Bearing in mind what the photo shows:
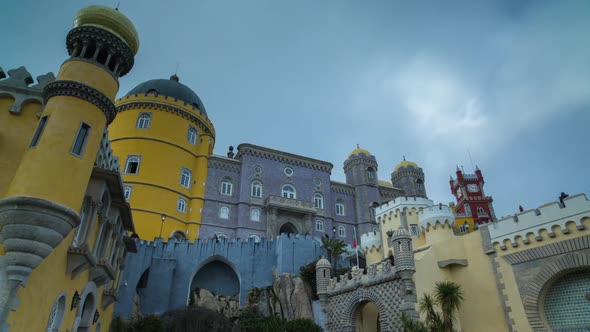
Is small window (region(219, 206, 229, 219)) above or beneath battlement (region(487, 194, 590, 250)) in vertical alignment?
above

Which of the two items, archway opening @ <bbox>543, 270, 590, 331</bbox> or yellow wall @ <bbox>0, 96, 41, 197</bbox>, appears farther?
archway opening @ <bbox>543, 270, 590, 331</bbox>

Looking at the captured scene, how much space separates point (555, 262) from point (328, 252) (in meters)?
16.4

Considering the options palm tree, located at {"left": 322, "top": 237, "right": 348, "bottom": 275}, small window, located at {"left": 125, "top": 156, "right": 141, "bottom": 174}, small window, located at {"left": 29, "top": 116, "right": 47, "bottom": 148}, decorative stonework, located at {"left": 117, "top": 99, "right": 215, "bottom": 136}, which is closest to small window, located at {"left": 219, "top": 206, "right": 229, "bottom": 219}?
small window, located at {"left": 125, "top": 156, "right": 141, "bottom": 174}

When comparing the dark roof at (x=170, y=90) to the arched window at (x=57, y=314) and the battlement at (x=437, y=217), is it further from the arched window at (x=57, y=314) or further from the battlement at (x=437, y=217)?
the arched window at (x=57, y=314)

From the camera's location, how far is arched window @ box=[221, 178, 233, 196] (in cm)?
3712

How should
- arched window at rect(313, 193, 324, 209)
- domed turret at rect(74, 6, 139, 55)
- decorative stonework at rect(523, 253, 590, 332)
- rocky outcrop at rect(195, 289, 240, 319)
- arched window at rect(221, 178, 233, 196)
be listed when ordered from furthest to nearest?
arched window at rect(313, 193, 324, 209)
arched window at rect(221, 178, 233, 196)
rocky outcrop at rect(195, 289, 240, 319)
decorative stonework at rect(523, 253, 590, 332)
domed turret at rect(74, 6, 139, 55)

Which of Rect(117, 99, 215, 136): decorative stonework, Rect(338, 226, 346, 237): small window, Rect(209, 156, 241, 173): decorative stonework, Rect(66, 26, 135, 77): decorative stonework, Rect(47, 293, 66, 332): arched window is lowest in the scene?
Rect(47, 293, 66, 332): arched window

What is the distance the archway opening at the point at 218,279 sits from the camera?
91.4ft

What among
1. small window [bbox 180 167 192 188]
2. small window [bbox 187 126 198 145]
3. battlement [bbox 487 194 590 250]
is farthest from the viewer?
small window [bbox 187 126 198 145]

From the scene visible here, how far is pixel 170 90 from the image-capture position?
126 ft

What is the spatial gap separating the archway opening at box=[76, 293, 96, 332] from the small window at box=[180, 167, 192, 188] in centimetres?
2136

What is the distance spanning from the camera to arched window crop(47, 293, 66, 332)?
10.7 m

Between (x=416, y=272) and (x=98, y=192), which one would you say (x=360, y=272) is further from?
(x=98, y=192)

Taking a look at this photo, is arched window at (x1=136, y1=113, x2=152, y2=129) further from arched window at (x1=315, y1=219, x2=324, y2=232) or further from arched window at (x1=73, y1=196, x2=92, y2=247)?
arched window at (x1=73, y1=196, x2=92, y2=247)
